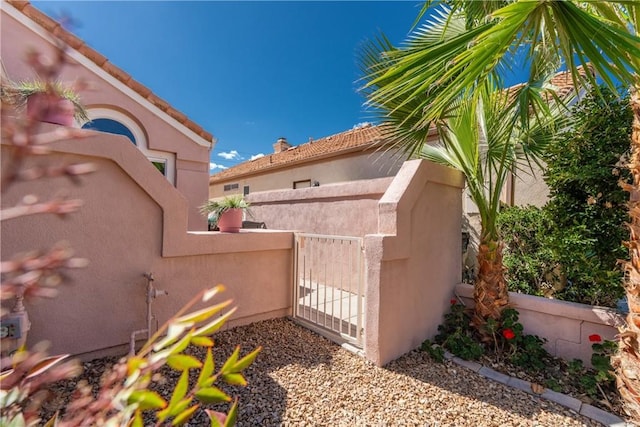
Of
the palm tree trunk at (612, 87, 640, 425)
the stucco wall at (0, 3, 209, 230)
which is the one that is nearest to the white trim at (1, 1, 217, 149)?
the stucco wall at (0, 3, 209, 230)

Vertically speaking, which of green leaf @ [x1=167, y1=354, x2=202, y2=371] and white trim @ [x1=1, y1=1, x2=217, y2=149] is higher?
white trim @ [x1=1, y1=1, x2=217, y2=149]

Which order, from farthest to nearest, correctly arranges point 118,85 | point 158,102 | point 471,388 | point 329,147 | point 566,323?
point 329,147 → point 158,102 → point 118,85 → point 566,323 → point 471,388

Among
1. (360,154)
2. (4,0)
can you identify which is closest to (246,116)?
(360,154)

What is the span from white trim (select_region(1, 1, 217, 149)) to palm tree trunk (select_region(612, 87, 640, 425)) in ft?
29.4

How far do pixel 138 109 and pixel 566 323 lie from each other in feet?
32.9

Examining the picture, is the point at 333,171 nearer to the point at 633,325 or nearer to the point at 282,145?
the point at 282,145

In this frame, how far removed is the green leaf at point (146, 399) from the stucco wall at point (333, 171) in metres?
8.46

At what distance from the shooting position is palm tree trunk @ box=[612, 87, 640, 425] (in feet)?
11.1

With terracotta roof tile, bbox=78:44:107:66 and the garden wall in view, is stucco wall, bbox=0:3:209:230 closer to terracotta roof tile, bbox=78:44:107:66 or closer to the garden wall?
terracotta roof tile, bbox=78:44:107:66

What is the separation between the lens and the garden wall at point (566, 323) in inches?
174

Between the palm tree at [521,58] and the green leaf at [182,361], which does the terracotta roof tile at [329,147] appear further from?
the green leaf at [182,361]

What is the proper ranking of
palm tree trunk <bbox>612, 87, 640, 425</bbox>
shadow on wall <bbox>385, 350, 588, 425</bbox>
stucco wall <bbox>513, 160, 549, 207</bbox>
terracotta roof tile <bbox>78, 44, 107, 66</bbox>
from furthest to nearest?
stucco wall <bbox>513, 160, 549, 207</bbox> < terracotta roof tile <bbox>78, 44, 107, 66</bbox> < shadow on wall <bbox>385, 350, 588, 425</bbox> < palm tree trunk <bbox>612, 87, 640, 425</bbox>

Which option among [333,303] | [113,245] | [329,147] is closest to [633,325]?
[333,303]

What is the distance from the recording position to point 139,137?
7.87 m
